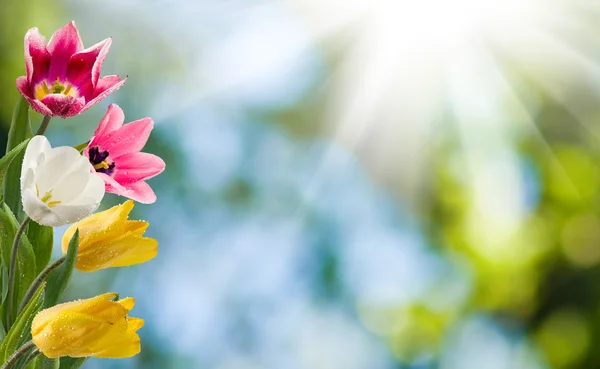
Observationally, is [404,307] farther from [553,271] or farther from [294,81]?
[294,81]

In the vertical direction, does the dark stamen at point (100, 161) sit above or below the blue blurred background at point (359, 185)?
above

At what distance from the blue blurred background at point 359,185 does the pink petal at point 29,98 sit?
239 cm

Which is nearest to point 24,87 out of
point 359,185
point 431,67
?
point 359,185

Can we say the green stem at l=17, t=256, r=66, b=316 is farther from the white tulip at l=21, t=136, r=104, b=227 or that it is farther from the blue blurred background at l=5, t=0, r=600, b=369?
the blue blurred background at l=5, t=0, r=600, b=369

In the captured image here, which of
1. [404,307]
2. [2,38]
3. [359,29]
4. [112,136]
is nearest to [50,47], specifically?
[112,136]

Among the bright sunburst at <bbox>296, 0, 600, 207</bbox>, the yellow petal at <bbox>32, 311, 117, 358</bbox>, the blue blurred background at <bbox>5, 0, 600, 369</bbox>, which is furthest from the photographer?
the bright sunburst at <bbox>296, 0, 600, 207</bbox>

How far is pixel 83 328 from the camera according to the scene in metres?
0.41

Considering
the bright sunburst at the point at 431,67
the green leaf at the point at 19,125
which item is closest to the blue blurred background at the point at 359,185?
the bright sunburst at the point at 431,67

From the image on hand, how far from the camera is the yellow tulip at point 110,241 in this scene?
0.46 m

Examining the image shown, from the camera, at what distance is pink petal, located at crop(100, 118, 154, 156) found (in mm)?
482

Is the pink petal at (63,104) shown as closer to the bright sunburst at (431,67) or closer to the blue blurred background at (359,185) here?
the blue blurred background at (359,185)

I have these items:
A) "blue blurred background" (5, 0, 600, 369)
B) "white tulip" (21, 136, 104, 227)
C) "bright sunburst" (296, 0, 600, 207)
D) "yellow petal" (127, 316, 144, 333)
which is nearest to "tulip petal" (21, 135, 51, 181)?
"white tulip" (21, 136, 104, 227)

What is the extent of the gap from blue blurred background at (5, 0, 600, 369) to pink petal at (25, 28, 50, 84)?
2.37 meters

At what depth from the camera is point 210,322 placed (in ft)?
9.80
